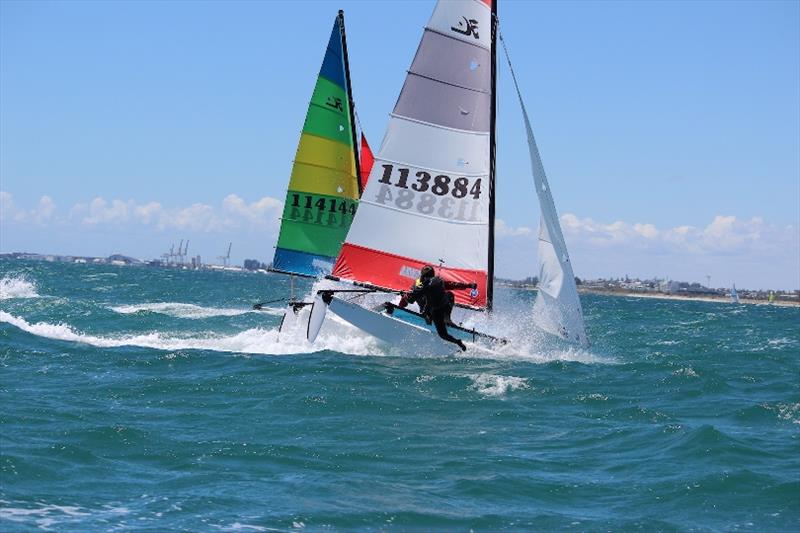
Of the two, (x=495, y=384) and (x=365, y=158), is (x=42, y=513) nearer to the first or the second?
(x=495, y=384)

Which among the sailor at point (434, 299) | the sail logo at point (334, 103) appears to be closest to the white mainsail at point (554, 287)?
the sailor at point (434, 299)

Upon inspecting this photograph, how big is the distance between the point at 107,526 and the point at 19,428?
397 centimetres

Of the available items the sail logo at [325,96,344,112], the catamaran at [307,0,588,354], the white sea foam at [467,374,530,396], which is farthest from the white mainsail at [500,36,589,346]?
the sail logo at [325,96,344,112]

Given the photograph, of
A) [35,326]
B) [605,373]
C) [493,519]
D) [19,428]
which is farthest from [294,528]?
[35,326]

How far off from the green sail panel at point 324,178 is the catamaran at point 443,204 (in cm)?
466

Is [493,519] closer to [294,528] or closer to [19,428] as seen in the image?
[294,528]

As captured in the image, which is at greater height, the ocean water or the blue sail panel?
the blue sail panel

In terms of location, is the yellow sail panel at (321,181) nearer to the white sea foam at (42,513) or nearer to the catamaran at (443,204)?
the catamaran at (443,204)

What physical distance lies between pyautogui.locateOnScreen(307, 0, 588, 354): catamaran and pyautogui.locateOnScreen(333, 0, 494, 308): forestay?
2 cm

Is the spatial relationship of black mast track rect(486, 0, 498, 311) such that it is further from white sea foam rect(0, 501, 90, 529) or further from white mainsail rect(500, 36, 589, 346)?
white sea foam rect(0, 501, 90, 529)

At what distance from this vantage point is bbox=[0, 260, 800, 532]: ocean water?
9.27m

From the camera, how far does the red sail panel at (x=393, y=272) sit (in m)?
21.1

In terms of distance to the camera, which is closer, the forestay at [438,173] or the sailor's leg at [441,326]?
the sailor's leg at [441,326]

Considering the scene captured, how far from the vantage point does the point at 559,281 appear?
20469 millimetres
